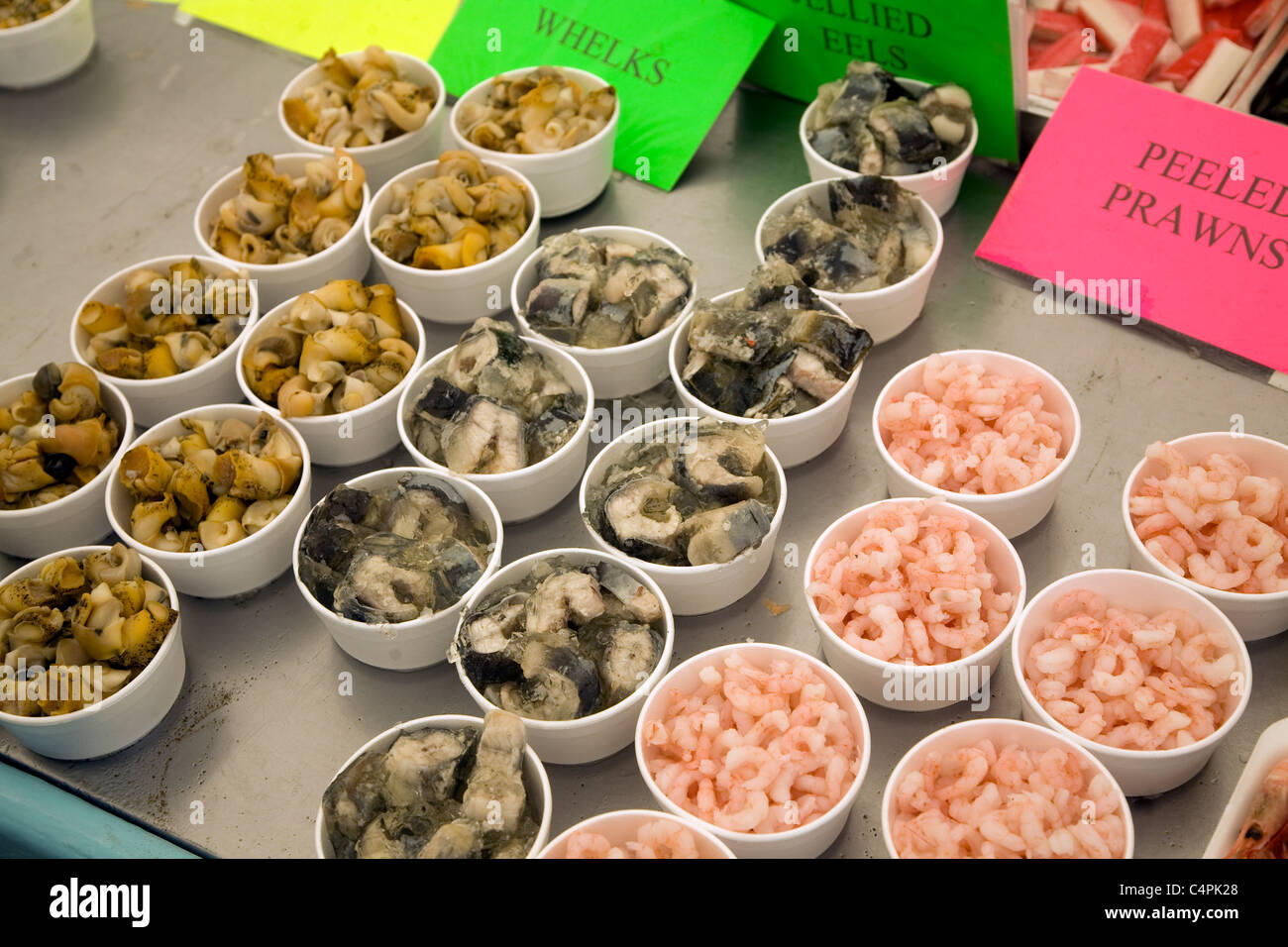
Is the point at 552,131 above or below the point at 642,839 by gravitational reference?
above

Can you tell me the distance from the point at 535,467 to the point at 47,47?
2.12m

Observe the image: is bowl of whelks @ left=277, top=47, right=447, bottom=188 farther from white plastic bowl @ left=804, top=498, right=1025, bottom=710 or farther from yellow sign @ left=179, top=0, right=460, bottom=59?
white plastic bowl @ left=804, top=498, right=1025, bottom=710

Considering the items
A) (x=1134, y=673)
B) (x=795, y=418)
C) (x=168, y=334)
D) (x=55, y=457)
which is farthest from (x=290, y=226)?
(x=1134, y=673)

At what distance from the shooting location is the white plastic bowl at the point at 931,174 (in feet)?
7.97

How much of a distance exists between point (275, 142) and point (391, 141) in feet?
1.78

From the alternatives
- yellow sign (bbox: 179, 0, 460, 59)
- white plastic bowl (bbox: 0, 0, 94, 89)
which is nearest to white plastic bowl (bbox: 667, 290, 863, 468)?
yellow sign (bbox: 179, 0, 460, 59)

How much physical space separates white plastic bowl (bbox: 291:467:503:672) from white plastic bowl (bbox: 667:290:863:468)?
17.0 inches

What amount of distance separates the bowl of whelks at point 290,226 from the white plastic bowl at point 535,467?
1.42 feet

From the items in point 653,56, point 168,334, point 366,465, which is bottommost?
point 366,465

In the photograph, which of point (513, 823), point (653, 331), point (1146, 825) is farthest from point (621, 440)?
point (1146, 825)

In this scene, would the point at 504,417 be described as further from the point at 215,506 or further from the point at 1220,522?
the point at 1220,522

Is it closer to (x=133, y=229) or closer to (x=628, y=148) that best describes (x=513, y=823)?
(x=628, y=148)

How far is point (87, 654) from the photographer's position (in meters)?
1.85

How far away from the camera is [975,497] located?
1916mm
